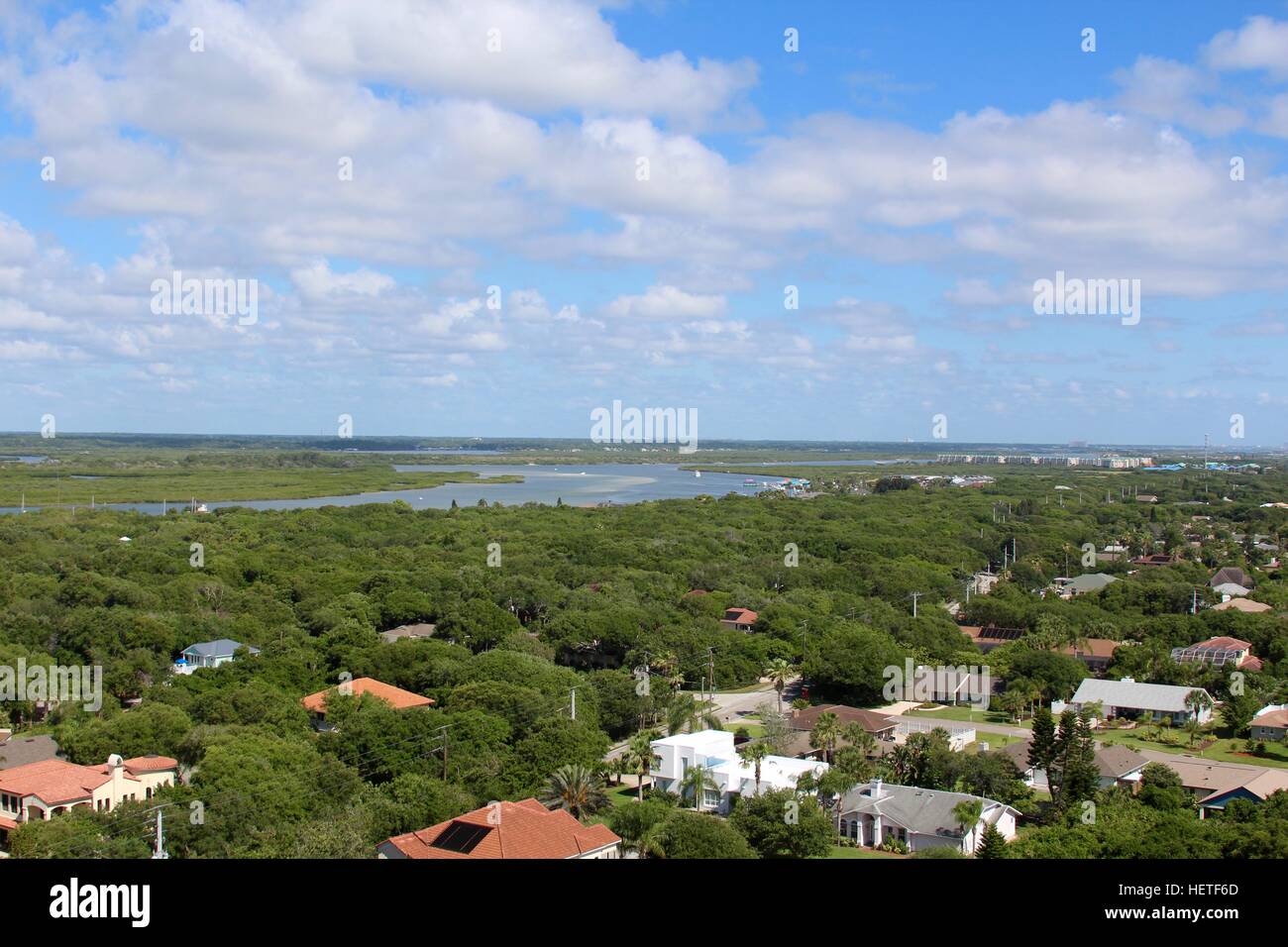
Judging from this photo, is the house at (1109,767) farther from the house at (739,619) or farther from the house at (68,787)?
the house at (68,787)

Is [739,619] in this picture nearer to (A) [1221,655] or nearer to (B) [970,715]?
(B) [970,715]

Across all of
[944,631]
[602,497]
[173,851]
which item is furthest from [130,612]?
[602,497]

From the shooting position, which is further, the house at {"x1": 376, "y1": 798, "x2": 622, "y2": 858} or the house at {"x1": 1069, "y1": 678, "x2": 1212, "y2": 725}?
the house at {"x1": 1069, "y1": 678, "x2": 1212, "y2": 725}

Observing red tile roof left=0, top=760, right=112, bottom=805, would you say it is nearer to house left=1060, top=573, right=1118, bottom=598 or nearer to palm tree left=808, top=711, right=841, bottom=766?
palm tree left=808, top=711, right=841, bottom=766

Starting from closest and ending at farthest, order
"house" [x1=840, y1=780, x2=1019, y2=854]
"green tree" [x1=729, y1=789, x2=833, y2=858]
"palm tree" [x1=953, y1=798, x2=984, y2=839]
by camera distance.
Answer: "green tree" [x1=729, y1=789, x2=833, y2=858] → "palm tree" [x1=953, y1=798, x2=984, y2=839] → "house" [x1=840, y1=780, x2=1019, y2=854]

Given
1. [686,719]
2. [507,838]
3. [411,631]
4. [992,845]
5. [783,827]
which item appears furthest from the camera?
[411,631]

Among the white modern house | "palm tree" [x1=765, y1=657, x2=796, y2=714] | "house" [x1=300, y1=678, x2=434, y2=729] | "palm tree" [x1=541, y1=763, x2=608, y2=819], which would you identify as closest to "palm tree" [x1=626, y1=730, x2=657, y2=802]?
the white modern house

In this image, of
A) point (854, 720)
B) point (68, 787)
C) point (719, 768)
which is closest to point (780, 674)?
point (854, 720)
